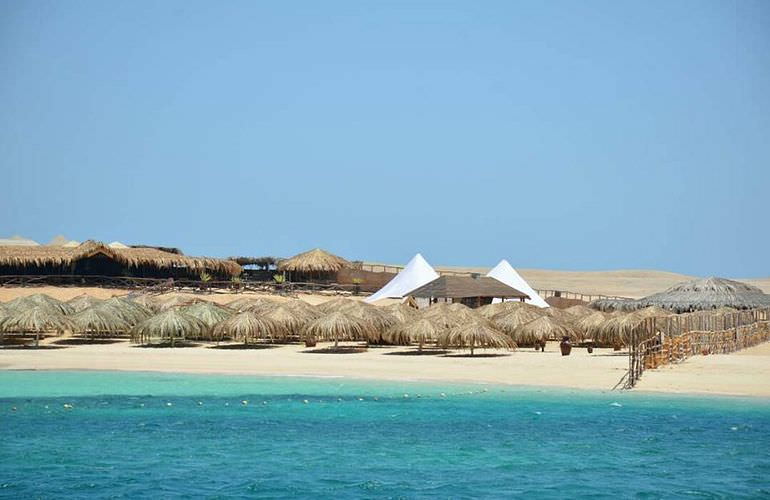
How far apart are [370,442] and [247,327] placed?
490 inches

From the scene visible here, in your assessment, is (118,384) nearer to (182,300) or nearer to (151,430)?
(151,430)

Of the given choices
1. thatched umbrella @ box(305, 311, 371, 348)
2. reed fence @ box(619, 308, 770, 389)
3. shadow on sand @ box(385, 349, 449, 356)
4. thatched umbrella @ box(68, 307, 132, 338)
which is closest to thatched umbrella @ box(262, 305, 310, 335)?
thatched umbrella @ box(305, 311, 371, 348)

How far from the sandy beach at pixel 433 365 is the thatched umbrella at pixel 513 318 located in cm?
85

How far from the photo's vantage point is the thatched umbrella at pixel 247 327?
27.5 meters

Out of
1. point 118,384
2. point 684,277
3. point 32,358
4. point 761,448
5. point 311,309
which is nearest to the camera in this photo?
point 761,448

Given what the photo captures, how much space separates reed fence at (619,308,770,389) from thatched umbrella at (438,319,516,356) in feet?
10.1

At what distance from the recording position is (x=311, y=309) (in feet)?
99.0

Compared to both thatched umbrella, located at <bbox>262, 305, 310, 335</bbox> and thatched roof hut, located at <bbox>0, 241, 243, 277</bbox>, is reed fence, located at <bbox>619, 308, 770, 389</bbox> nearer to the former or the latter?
thatched umbrella, located at <bbox>262, 305, 310, 335</bbox>

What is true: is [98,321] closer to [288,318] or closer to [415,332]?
[288,318]

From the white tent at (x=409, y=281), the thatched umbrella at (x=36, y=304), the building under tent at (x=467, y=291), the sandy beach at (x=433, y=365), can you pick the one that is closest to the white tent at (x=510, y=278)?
the white tent at (x=409, y=281)

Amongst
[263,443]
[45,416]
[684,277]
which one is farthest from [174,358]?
[684,277]

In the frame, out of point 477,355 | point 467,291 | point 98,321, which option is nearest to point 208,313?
point 98,321

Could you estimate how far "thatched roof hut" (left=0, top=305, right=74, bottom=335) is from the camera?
27703 millimetres

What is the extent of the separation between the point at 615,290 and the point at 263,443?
2581 inches
